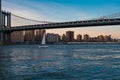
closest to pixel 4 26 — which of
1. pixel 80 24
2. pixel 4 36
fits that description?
pixel 4 36

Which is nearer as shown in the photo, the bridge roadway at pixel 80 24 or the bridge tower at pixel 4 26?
the bridge roadway at pixel 80 24

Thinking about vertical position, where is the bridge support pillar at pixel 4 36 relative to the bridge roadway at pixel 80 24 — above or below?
below

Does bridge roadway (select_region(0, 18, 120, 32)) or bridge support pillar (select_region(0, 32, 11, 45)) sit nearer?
bridge roadway (select_region(0, 18, 120, 32))

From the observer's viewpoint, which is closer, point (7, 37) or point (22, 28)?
point (22, 28)

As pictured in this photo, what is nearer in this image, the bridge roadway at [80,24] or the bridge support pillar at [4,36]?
the bridge roadway at [80,24]

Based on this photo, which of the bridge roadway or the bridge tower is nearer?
the bridge roadway

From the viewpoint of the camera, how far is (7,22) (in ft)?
330

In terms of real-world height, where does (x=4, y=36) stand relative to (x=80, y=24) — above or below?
below

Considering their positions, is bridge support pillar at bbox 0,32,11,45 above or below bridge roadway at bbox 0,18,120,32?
below

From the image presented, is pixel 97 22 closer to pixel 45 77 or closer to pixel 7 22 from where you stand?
pixel 7 22

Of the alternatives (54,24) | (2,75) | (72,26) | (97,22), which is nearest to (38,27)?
(54,24)

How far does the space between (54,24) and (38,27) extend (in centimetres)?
437

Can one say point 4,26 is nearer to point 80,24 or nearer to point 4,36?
point 4,36

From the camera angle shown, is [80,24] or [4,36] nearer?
[80,24]
